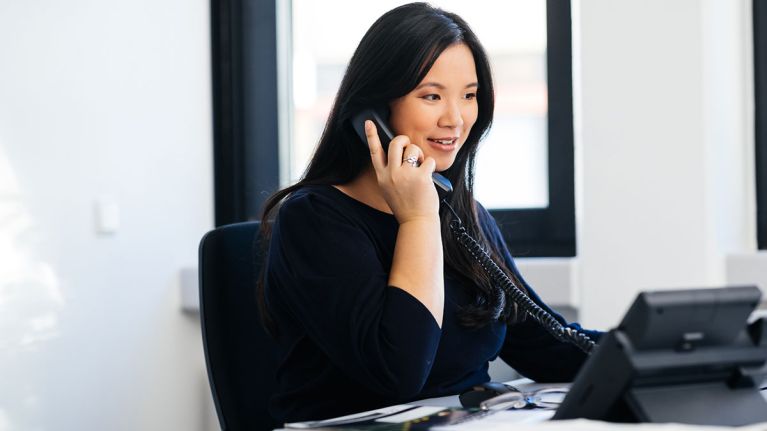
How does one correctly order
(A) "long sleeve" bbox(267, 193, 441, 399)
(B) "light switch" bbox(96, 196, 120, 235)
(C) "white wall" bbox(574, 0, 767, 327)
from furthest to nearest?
(B) "light switch" bbox(96, 196, 120, 235), (C) "white wall" bbox(574, 0, 767, 327), (A) "long sleeve" bbox(267, 193, 441, 399)

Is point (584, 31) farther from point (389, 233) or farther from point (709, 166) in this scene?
point (389, 233)

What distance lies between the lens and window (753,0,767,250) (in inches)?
87.8

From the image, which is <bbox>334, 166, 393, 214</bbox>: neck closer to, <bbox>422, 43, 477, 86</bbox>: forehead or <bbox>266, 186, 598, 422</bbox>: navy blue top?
<bbox>266, 186, 598, 422</bbox>: navy blue top

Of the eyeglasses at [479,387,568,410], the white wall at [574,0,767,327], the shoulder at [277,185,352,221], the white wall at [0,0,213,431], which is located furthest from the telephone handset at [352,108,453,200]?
the white wall at [0,0,213,431]

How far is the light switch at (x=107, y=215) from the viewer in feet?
7.32

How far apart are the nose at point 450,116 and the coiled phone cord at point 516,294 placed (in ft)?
0.58

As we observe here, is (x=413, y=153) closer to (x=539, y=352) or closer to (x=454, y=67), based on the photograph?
(x=454, y=67)

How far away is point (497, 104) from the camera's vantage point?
2521 mm

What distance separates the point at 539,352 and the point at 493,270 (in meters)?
0.16


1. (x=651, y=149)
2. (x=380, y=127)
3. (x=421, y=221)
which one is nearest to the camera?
(x=421, y=221)

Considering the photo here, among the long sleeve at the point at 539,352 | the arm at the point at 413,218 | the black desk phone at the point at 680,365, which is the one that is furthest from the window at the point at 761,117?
the black desk phone at the point at 680,365

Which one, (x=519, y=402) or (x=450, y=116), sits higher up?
(x=450, y=116)

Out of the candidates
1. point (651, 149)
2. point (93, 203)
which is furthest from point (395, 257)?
point (93, 203)

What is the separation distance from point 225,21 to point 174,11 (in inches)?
9.0
